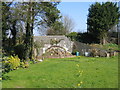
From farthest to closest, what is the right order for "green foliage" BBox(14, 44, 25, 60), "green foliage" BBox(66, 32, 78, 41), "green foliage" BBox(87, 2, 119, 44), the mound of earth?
"green foliage" BBox(66, 32, 78, 41) → "green foliage" BBox(87, 2, 119, 44) → the mound of earth → "green foliage" BBox(14, 44, 25, 60)

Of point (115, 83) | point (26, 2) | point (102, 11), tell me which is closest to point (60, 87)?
point (115, 83)

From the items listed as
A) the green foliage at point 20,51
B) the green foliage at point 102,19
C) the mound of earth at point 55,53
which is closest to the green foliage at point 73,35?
A: the green foliage at point 102,19

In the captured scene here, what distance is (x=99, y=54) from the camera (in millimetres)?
16547

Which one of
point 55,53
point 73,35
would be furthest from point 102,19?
point 55,53

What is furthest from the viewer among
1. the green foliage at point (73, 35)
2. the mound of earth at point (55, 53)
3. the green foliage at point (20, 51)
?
the green foliage at point (73, 35)

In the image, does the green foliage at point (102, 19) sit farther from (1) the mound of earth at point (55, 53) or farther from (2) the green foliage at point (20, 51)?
(2) the green foliage at point (20, 51)

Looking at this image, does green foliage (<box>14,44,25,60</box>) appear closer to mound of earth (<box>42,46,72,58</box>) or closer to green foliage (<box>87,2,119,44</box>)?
mound of earth (<box>42,46,72,58</box>)

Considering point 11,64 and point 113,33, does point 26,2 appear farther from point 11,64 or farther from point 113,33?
point 113,33

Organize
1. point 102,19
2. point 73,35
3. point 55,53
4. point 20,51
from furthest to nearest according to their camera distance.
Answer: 1. point 73,35
2. point 102,19
3. point 55,53
4. point 20,51

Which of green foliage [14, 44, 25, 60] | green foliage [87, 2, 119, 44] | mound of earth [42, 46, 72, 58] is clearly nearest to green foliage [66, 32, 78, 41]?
green foliage [87, 2, 119, 44]

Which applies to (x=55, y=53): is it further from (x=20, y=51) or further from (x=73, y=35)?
(x=73, y=35)

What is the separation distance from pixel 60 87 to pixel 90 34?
2110cm

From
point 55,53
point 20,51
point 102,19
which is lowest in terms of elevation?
point 55,53

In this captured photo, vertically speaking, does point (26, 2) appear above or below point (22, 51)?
above
